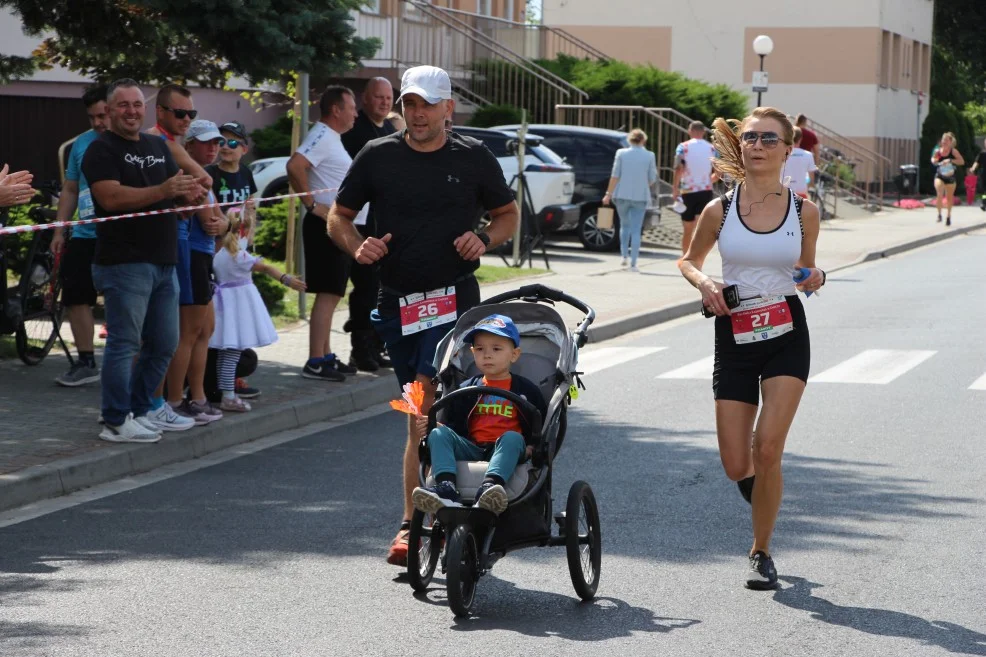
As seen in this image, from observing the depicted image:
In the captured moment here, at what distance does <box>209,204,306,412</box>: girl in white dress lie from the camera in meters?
10.2

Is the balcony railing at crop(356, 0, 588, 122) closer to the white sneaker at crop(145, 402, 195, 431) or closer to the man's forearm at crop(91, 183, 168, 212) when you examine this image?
the white sneaker at crop(145, 402, 195, 431)

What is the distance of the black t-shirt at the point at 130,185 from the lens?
28.7ft

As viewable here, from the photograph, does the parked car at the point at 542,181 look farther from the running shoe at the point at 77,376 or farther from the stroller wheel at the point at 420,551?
the stroller wheel at the point at 420,551

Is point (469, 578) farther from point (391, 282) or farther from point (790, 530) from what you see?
point (790, 530)

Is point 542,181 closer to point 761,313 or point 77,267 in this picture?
point 77,267

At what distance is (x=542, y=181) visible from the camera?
23.1 m

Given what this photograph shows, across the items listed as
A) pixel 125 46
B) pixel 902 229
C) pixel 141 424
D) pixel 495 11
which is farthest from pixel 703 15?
pixel 141 424

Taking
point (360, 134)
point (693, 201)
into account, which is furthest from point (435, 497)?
point (693, 201)

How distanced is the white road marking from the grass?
380cm

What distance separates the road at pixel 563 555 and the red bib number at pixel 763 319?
1002 mm

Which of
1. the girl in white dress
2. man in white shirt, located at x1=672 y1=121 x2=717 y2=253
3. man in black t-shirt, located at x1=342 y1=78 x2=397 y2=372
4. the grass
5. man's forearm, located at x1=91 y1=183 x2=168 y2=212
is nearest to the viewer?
man's forearm, located at x1=91 y1=183 x2=168 y2=212

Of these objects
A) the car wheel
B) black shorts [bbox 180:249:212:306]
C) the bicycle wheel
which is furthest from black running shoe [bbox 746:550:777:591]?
the car wheel

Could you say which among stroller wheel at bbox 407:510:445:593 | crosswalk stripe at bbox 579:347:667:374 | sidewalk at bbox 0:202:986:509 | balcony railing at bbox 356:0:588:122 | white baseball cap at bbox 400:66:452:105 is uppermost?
balcony railing at bbox 356:0:588:122

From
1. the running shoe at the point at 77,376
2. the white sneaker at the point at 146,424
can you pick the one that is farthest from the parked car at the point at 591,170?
the white sneaker at the point at 146,424
